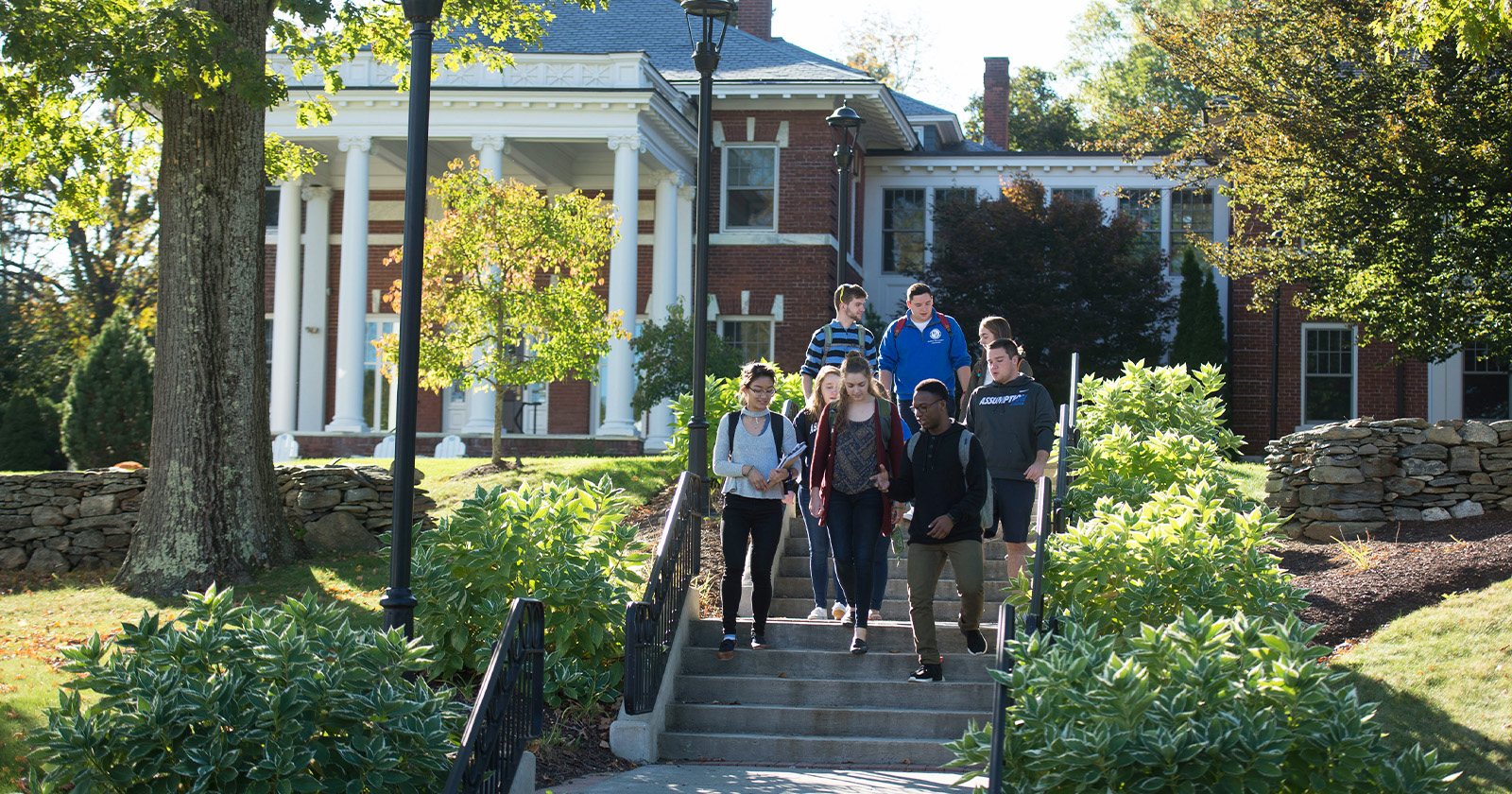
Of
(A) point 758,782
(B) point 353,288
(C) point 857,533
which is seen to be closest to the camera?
(A) point 758,782

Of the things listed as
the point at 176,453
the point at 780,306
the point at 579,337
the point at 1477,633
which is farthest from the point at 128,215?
the point at 1477,633

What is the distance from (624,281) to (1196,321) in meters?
10.3

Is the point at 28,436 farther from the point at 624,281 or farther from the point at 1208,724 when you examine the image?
the point at 1208,724

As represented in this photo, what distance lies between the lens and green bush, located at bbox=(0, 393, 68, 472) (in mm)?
20016

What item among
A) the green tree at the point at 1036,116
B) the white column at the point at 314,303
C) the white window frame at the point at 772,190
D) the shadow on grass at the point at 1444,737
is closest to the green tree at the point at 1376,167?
the shadow on grass at the point at 1444,737

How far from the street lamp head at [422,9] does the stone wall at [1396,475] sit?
372 inches

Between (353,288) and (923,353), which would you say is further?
(353,288)

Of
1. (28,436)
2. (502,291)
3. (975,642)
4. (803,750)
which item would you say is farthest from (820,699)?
(28,436)

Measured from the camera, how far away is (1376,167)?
46.5ft

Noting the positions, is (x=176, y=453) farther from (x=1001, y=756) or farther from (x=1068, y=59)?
(x=1068, y=59)

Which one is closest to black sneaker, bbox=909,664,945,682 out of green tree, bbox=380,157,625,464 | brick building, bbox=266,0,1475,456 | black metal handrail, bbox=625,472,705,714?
black metal handrail, bbox=625,472,705,714

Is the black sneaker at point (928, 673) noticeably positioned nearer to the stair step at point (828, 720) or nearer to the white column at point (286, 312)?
the stair step at point (828, 720)

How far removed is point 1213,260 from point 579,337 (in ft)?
30.3

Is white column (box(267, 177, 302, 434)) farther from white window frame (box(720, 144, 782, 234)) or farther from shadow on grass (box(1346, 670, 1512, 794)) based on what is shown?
shadow on grass (box(1346, 670, 1512, 794))
